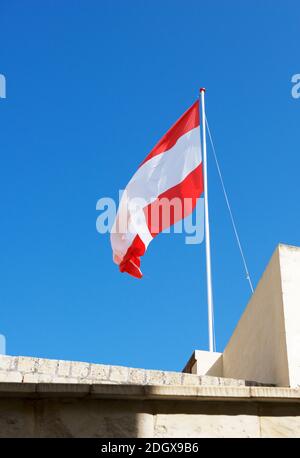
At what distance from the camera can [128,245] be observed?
12.1 meters

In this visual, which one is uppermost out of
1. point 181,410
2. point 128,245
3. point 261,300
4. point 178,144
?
point 178,144

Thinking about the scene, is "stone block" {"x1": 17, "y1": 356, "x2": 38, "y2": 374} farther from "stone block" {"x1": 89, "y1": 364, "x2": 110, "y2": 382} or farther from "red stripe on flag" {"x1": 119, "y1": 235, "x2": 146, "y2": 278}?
"red stripe on flag" {"x1": 119, "y1": 235, "x2": 146, "y2": 278}

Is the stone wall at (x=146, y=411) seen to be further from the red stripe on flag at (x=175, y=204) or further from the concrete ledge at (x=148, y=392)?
the red stripe on flag at (x=175, y=204)

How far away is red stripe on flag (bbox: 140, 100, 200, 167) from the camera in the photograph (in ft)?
43.8

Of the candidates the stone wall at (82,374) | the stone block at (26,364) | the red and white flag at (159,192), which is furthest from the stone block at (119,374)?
the red and white flag at (159,192)

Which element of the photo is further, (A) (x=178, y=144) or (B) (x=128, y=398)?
(A) (x=178, y=144)

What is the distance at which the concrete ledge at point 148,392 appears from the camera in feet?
22.5

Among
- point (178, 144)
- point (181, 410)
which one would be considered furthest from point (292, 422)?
point (178, 144)

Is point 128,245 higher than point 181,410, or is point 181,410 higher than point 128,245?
point 128,245

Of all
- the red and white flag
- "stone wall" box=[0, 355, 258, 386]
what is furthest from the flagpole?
"stone wall" box=[0, 355, 258, 386]

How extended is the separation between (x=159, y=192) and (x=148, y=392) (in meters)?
5.98
